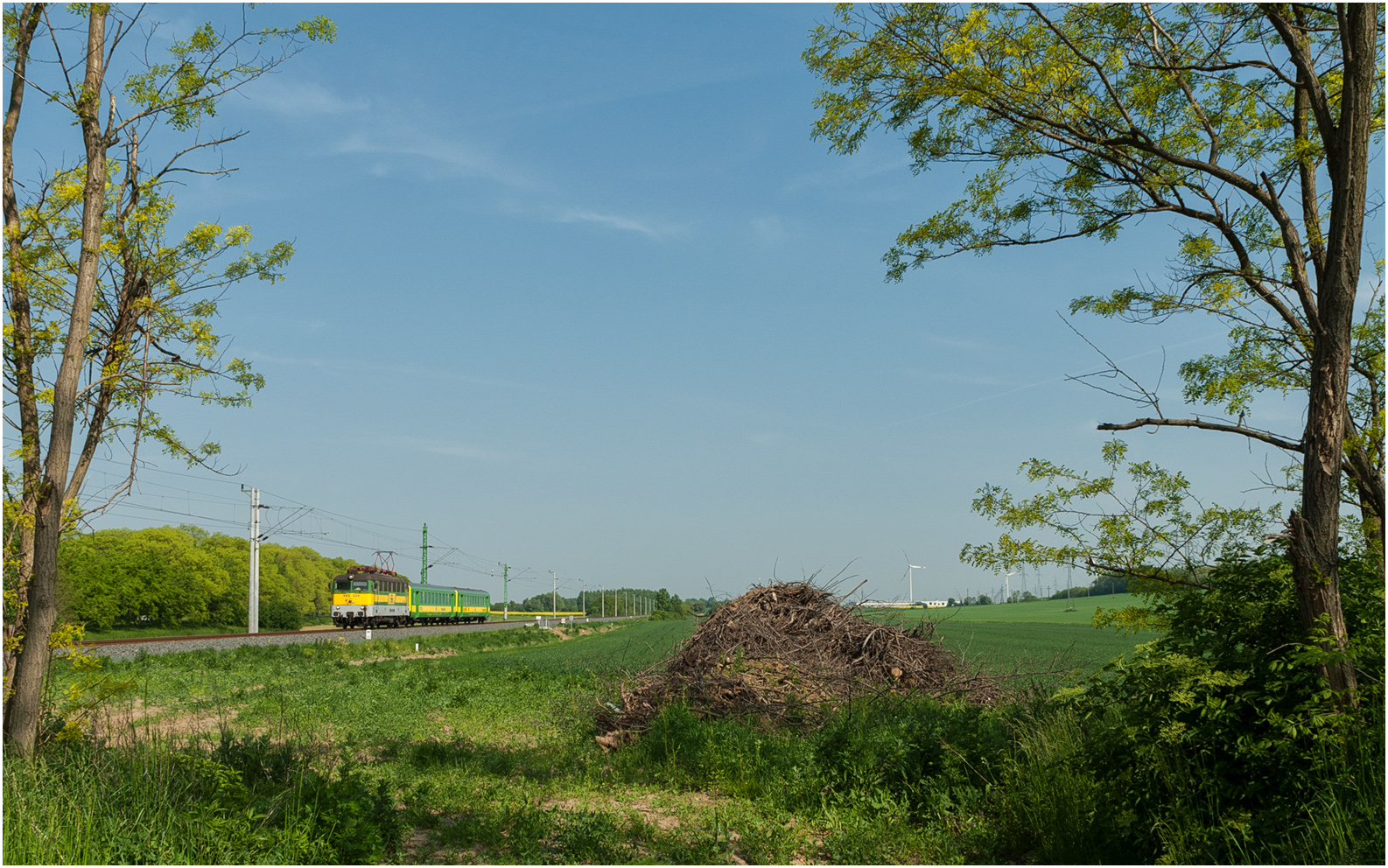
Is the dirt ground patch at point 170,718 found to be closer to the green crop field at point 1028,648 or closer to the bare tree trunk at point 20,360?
the bare tree trunk at point 20,360

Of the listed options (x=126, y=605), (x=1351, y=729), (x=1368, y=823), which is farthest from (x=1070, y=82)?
(x=126, y=605)

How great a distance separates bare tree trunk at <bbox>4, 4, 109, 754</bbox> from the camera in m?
7.46

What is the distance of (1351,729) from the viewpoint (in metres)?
4.82

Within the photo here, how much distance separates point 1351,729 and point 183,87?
11431 mm

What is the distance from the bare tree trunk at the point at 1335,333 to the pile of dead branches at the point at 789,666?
21.2ft

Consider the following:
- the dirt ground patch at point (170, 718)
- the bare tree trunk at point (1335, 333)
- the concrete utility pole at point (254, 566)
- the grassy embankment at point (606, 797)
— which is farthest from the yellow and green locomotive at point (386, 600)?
the bare tree trunk at point (1335, 333)

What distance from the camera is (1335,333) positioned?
5.73 metres

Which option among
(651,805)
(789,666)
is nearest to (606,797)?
(651,805)

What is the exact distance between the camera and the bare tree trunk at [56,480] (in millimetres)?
7461

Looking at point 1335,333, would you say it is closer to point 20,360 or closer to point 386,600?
point 20,360

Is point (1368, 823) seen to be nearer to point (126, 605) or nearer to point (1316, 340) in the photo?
point (1316, 340)

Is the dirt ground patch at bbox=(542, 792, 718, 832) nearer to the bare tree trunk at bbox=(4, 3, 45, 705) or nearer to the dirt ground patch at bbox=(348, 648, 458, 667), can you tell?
the bare tree trunk at bbox=(4, 3, 45, 705)

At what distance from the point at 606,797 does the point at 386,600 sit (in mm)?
49386

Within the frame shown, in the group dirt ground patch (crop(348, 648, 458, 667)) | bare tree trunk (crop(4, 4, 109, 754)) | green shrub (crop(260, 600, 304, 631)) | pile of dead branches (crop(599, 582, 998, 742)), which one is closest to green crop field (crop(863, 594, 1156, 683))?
pile of dead branches (crop(599, 582, 998, 742))
